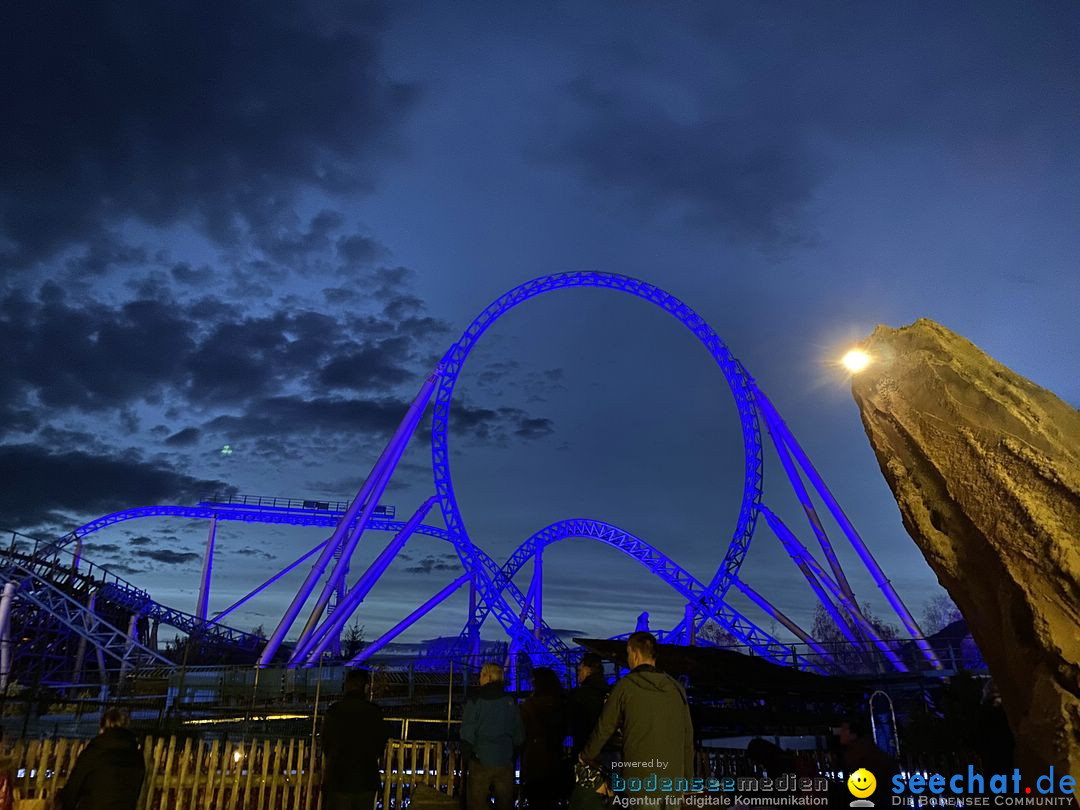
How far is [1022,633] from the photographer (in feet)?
10.1

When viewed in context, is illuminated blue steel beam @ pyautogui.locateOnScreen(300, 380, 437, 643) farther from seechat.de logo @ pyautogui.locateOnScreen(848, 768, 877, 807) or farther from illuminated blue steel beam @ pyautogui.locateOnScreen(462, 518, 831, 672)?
seechat.de logo @ pyautogui.locateOnScreen(848, 768, 877, 807)

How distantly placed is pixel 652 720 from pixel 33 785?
17.0 ft

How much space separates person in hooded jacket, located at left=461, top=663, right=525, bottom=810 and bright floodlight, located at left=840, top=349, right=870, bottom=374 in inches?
114

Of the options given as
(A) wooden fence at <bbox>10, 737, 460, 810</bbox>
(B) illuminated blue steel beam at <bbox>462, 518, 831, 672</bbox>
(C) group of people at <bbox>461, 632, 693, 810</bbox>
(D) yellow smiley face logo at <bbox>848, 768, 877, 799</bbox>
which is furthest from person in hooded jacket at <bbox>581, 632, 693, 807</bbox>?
(B) illuminated blue steel beam at <bbox>462, 518, 831, 672</bbox>

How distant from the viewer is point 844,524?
18.0m

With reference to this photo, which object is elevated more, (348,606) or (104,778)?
(348,606)

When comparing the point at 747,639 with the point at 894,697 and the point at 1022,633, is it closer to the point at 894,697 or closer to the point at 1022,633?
the point at 894,697

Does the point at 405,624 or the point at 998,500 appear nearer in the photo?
the point at 998,500

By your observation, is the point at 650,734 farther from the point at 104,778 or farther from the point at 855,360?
the point at 104,778

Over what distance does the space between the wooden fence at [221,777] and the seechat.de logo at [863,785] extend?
9.75 feet

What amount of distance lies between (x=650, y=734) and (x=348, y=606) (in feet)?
63.9

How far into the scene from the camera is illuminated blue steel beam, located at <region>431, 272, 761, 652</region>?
64.7 ft

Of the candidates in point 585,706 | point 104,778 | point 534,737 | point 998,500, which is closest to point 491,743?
point 534,737

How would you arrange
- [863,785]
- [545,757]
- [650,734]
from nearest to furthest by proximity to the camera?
[650,734] → [863,785] → [545,757]
